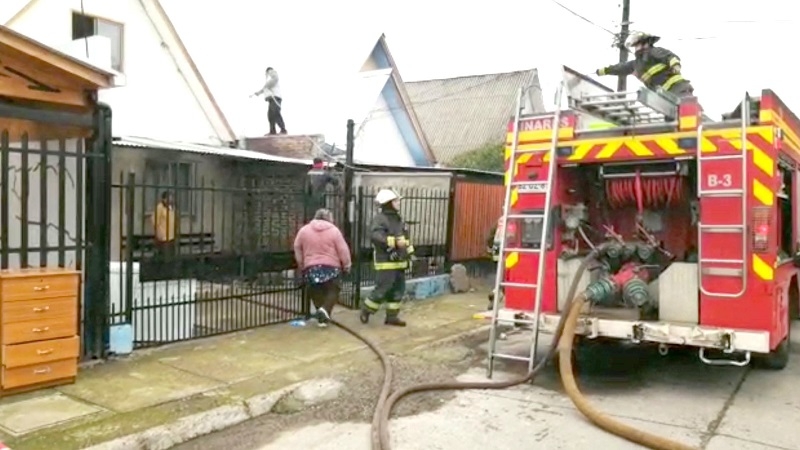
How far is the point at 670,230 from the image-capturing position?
668cm

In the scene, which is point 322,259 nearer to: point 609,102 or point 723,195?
point 609,102

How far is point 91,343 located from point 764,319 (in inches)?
225

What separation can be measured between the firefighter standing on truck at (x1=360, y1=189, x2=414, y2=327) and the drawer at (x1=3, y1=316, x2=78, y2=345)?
3.83 m

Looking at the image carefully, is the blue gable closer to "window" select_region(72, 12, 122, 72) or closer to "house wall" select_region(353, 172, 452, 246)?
"house wall" select_region(353, 172, 452, 246)

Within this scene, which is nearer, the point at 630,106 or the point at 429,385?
the point at 429,385

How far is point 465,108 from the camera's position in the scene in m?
39.4

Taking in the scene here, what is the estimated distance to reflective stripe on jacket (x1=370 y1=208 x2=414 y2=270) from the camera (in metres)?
8.74

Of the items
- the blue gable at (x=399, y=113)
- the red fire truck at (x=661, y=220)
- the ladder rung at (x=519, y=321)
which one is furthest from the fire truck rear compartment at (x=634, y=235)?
the blue gable at (x=399, y=113)

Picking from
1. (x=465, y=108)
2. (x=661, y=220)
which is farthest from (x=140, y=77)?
(x=465, y=108)

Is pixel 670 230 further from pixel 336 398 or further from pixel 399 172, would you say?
pixel 399 172

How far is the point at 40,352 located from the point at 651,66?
6.39 metres

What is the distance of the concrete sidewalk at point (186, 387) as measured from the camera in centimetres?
474

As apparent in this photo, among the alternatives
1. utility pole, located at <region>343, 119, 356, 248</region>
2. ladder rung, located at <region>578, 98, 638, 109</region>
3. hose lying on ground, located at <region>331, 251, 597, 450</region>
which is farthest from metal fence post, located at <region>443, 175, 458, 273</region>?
ladder rung, located at <region>578, 98, 638, 109</region>

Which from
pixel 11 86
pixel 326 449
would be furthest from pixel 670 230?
pixel 11 86
